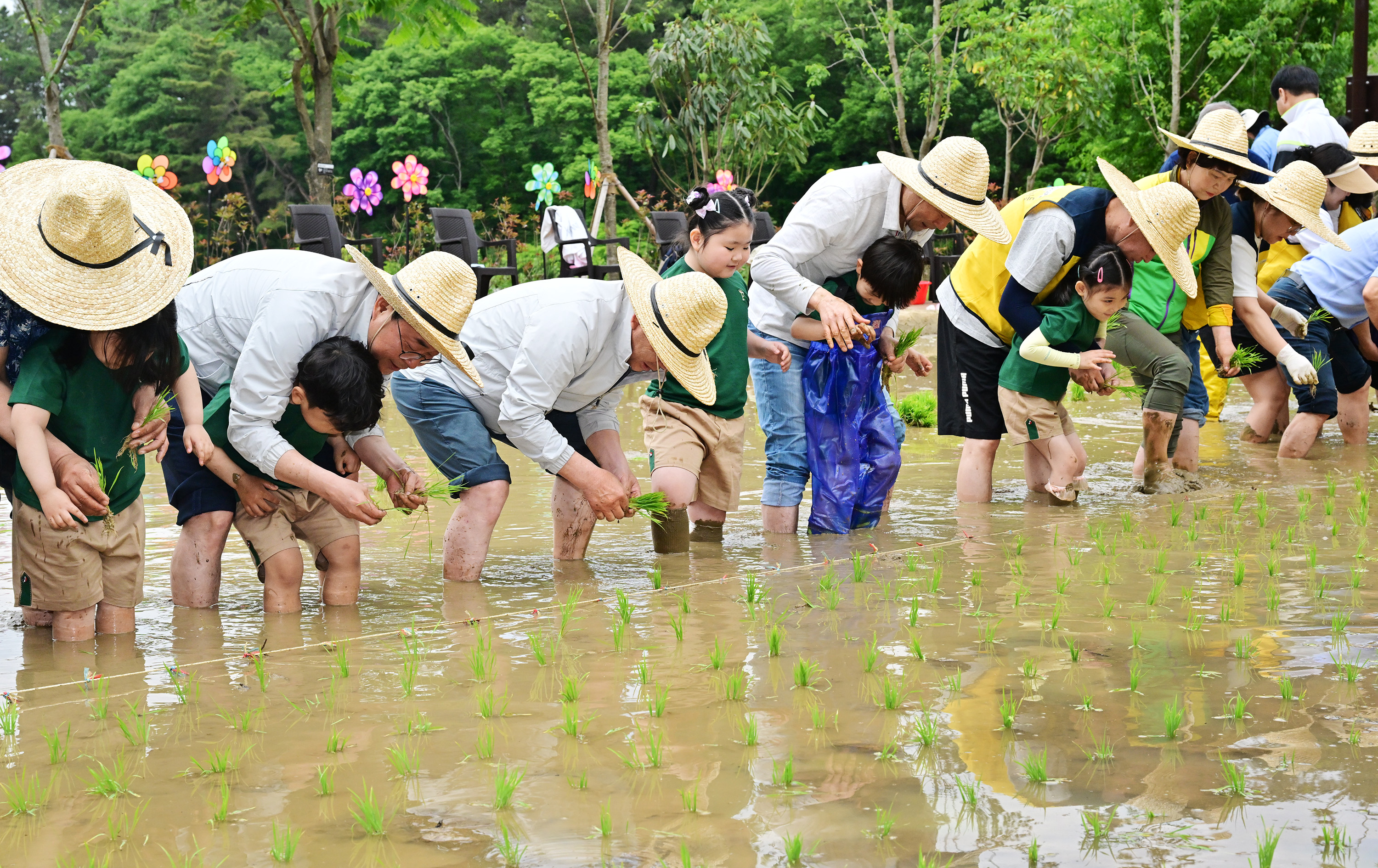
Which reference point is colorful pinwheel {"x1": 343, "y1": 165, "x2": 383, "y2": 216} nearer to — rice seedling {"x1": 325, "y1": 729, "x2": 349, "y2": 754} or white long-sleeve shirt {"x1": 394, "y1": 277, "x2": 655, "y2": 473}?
white long-sleeve shirt {"x1": 394, "y1": 277, "x2": 655, "y2": 473}

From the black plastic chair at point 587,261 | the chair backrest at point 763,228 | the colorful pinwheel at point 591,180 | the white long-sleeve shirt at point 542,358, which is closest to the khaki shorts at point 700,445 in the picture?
the white long-sleeve shirt at point 542,358

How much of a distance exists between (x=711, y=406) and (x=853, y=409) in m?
0.87

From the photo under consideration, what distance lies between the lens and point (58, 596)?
4039mm

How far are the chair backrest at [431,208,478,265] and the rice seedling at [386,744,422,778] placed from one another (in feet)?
33.8

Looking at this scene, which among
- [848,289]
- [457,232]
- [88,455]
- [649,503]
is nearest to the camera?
[88,455]

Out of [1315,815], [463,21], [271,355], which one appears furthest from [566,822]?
[463,21]

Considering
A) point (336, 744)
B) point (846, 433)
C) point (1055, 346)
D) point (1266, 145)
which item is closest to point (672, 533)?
point (846, 433)

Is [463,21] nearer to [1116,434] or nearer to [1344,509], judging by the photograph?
[1116,434]

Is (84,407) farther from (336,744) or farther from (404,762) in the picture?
(404,762)

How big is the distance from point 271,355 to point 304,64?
32.6 feet

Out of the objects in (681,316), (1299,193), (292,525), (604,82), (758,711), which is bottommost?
(758,711)

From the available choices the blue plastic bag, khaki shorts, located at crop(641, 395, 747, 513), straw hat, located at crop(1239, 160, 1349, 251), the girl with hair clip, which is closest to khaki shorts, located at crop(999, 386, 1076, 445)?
the blue plastic bag

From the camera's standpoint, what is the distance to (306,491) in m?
4.59

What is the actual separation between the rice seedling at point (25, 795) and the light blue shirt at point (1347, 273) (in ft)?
22.1
